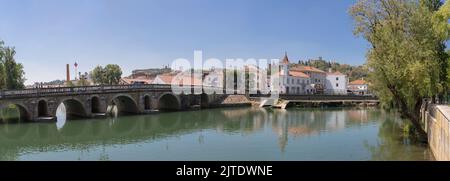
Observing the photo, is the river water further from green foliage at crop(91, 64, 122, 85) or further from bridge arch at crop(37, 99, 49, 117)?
green foliage at crop(91, 64, 122, 85)

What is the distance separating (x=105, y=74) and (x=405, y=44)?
299ft

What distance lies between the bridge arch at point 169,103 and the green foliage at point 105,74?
4370 centimetres

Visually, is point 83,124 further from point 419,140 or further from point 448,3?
point 448,3

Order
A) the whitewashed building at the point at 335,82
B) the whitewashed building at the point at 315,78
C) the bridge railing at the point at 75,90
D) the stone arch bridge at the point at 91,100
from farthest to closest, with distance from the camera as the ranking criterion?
the whitewashed building at the point at 335,82 < the whitewashed building at the point at 315,78 < the stone arch bridge at the point at 91,100 < the bridge railing at the point at 75,90

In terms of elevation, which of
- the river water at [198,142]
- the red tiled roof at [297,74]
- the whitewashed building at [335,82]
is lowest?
the river water at [198,142]

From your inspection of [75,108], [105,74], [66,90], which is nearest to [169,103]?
[75,108]

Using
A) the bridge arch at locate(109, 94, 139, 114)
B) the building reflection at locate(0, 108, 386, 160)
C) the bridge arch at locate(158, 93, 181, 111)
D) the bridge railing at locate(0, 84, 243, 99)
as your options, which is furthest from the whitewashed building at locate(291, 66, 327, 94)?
the building reflection at locate(0, 108, 386, 160)

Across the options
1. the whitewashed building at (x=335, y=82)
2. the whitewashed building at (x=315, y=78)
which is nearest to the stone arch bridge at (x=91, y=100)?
the whitewashed building at (x=315, y=78)

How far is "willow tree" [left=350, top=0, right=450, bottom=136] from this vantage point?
25109 mm

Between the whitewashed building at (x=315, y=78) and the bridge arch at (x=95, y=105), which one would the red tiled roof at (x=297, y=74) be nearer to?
the whitewashed building at (x=315, y=78)

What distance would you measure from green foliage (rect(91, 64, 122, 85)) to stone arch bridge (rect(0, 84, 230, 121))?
43741 mm

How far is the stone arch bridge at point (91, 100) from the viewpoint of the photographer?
42.6m

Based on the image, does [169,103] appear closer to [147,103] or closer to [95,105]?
[147,103]

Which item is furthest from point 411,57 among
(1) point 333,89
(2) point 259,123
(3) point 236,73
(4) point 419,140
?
(1) point 333,89
